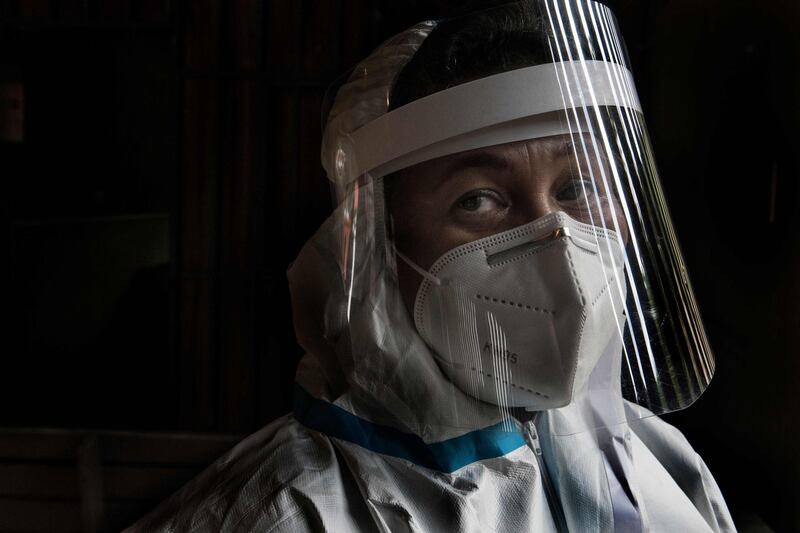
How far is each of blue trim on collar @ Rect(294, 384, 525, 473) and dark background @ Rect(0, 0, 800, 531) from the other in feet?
3.36

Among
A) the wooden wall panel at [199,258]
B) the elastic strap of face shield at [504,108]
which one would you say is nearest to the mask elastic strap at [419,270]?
the elastic strap of face shield at [504,108]

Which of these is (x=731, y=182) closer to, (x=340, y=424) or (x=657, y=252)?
(x=657, y=252)

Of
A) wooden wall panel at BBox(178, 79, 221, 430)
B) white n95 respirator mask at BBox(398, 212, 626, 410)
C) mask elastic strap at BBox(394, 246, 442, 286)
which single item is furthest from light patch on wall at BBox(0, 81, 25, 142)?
white n95 respirator mask at BBox(398, 212, 626, 410)

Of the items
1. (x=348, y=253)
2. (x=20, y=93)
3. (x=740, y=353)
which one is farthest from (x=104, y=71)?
(x=740, y=353)

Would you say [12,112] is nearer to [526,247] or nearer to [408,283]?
[408,283]

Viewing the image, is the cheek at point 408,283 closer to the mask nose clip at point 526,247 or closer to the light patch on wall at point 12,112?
the mask nose clip at point 526,247

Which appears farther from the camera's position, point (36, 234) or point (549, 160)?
point (36, 234)

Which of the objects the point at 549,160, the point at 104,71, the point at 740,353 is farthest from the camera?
the point at 104,71

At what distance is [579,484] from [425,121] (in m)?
0.43

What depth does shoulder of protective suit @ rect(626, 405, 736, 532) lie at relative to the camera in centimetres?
87

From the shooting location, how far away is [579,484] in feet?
2.50

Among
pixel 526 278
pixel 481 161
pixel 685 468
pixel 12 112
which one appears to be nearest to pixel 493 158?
pixel 481 161

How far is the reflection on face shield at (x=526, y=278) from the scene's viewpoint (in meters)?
0.66

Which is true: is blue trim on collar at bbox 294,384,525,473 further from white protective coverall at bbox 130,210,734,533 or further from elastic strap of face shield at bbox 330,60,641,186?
elastic strap of face shield at bbox 330,60,641,186
